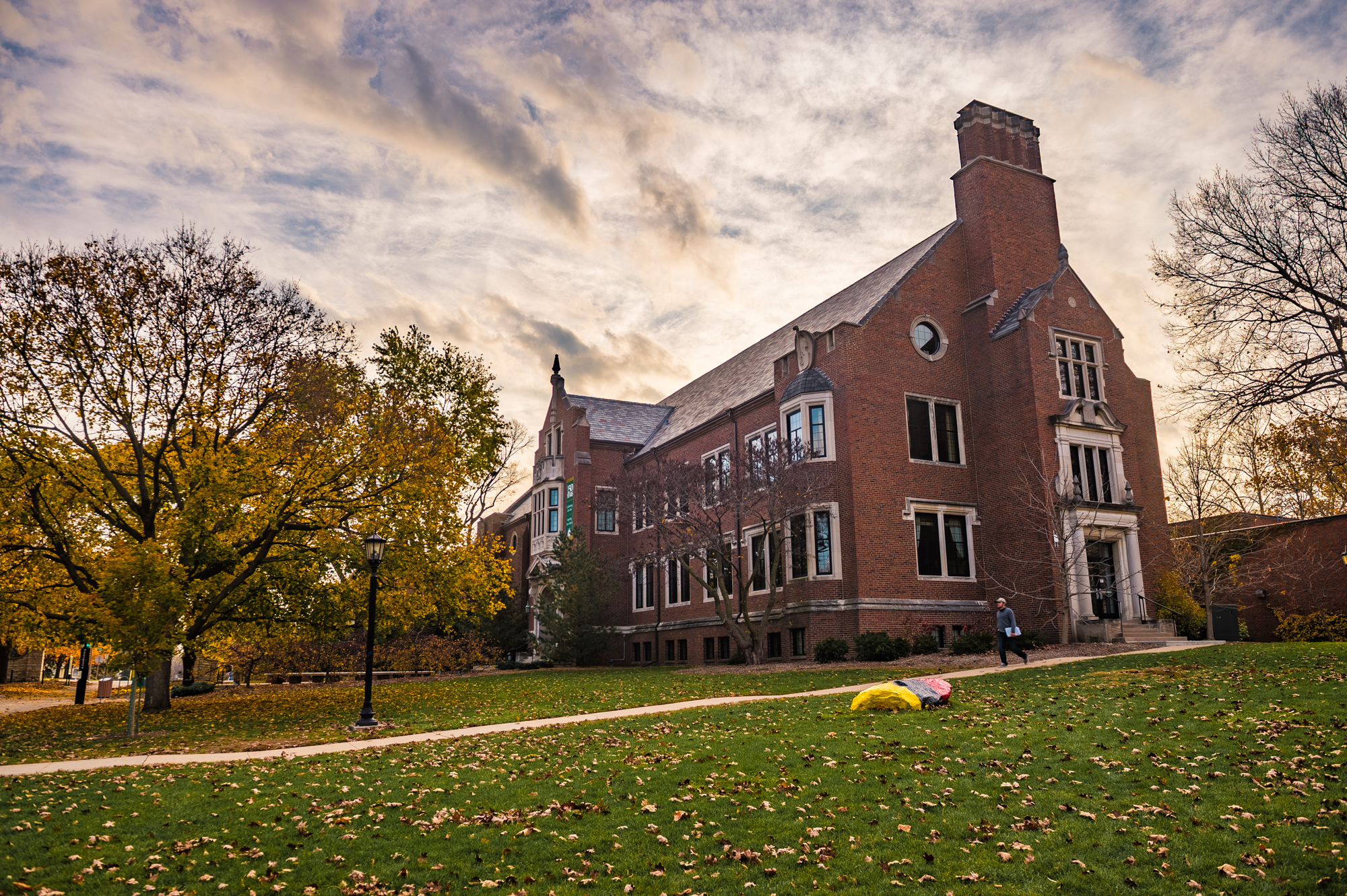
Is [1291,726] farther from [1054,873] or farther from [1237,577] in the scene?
[1237,577]

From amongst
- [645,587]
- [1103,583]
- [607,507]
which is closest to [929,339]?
[1103,583]

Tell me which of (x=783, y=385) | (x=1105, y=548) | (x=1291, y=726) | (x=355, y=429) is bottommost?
(x=1291, y=726)

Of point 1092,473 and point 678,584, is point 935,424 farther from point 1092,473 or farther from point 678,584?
point 678,584

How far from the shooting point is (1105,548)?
2817 cm

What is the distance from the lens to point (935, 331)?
30578 mm

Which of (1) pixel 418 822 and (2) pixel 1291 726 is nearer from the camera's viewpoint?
(1) pixel 418 822

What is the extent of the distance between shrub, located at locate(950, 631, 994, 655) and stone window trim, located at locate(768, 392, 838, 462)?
7.10 metres

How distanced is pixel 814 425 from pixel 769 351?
1077 cm

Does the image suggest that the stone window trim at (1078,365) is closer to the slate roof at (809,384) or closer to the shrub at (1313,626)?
the slate roof at (809,384)

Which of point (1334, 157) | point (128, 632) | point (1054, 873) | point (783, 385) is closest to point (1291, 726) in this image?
point (1054, 873)

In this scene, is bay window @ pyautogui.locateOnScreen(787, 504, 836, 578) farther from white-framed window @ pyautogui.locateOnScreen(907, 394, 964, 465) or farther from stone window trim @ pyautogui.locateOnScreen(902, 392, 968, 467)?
white-framed window @ pyautogui.locateOnScreen(907, 394, 964, 465)

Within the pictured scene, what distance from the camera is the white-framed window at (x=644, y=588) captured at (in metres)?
39.9

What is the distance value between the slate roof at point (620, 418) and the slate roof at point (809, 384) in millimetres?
15826

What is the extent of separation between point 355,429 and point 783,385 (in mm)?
15299
